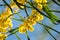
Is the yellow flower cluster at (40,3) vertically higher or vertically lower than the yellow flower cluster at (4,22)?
higher

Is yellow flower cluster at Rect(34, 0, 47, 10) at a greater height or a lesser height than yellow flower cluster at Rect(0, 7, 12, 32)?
greater

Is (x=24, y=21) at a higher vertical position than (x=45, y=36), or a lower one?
higher

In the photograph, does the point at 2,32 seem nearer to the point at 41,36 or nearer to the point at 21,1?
the point at 21,1

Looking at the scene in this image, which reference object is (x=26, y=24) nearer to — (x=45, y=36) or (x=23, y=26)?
(x=23, y=26)

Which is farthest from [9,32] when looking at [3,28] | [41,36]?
[41,36]

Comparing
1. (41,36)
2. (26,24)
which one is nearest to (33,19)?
(26,24)

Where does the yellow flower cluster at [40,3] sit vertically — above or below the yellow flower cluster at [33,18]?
above

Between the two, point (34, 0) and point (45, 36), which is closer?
point (34, 0)

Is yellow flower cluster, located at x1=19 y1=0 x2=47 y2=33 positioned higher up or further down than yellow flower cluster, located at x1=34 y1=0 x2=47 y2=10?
further down

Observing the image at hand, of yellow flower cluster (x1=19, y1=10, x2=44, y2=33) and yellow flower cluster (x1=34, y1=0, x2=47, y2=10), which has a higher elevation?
yellow flower cluster (x1=34, y1=0, x2=47, y2=10)
